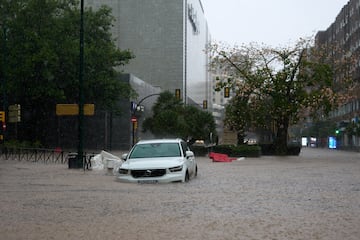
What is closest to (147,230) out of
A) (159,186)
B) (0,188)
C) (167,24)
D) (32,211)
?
(32,211)

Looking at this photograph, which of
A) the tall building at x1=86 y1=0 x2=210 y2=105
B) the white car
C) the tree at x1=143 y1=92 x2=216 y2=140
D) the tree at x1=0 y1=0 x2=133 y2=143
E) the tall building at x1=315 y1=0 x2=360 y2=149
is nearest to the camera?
the white car

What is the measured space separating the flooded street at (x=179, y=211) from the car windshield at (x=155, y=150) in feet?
4.79

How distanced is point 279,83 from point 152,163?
32559 mm

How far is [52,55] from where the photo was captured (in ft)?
151

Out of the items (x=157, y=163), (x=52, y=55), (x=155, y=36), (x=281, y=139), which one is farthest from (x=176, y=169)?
(x=155, y=36)

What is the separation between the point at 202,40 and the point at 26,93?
10050 centimetres

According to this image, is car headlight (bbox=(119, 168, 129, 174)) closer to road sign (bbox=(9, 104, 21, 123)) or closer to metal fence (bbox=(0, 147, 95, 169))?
metal fence (bbox=(0, 147, 95, 169))

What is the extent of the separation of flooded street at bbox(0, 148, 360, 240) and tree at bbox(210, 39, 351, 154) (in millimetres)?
31455

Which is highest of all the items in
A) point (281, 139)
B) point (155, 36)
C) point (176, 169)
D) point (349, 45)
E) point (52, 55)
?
point (155, 36)

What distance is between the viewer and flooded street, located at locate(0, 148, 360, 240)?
8.64m

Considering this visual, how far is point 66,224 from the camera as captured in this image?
945cm

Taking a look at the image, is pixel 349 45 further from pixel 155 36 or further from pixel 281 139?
pixel 281 139

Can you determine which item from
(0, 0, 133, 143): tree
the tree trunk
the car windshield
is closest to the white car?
the car windshield

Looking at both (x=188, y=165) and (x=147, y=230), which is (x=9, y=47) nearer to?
(x=188, y=165)
